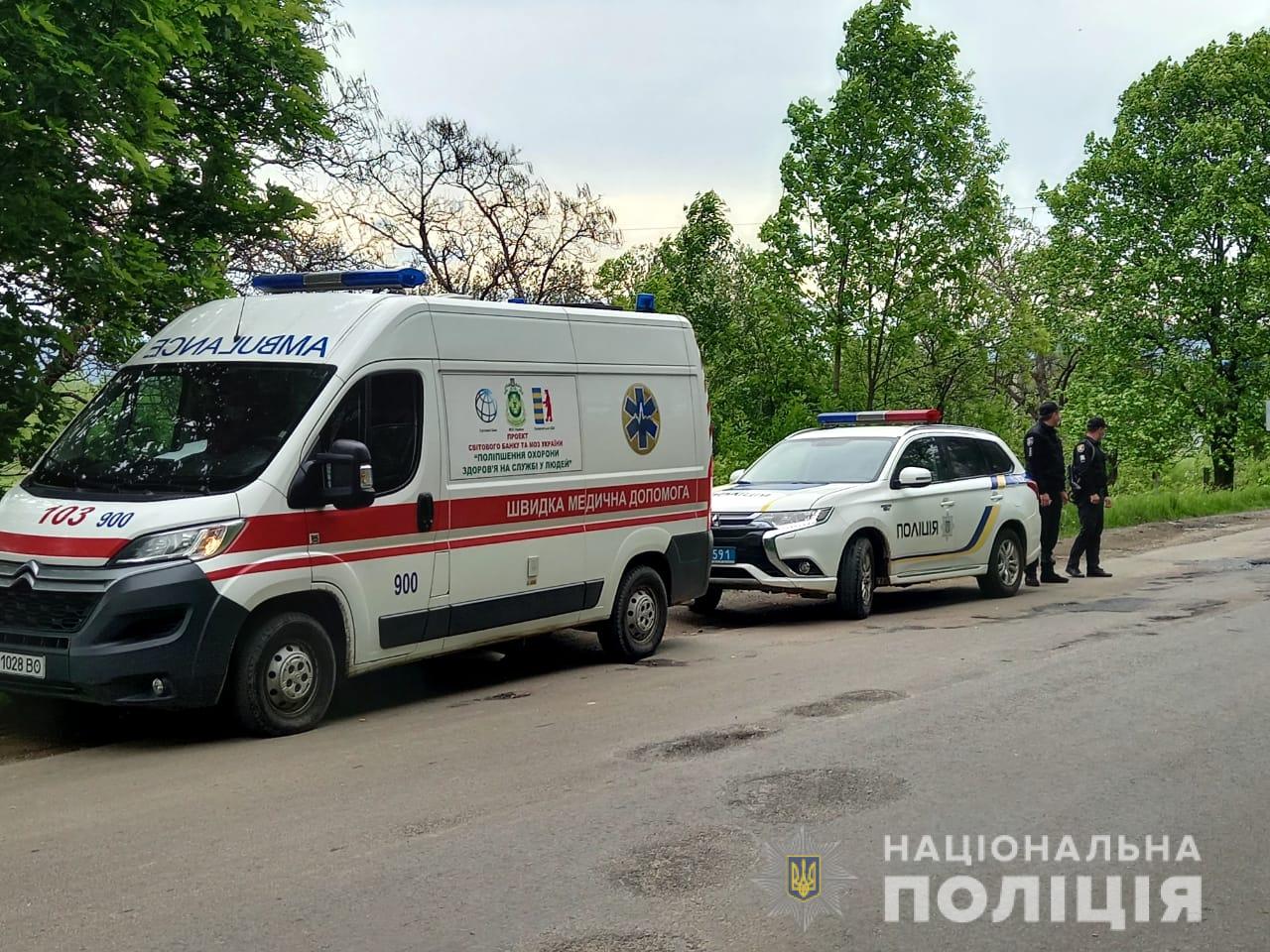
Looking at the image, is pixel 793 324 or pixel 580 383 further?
pixel 793 324

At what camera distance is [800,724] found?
788 centimetres

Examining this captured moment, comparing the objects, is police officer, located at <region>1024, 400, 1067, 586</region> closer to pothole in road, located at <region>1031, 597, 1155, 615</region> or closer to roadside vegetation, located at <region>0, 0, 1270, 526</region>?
pothole in road, located at <region>1031, 597, 1155, 615</region>

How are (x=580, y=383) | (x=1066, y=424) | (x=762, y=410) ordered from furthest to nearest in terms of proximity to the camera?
(x=1066, y=424) → (x=762, y=410) → (x=580, y=383)

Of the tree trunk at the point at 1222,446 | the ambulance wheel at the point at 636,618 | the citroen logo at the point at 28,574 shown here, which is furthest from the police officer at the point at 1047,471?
the tree trunk at the point at 1222,446

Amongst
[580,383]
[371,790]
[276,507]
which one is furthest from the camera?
[580,383]

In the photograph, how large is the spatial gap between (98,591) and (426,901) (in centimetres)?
335

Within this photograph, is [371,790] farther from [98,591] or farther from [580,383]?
[580,383]

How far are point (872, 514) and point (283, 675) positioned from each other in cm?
682

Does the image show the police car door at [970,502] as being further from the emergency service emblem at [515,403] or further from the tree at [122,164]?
the tree at [122,164]

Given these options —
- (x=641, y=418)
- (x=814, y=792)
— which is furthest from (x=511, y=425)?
(x=814, y=792)

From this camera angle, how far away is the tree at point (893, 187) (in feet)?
74.3

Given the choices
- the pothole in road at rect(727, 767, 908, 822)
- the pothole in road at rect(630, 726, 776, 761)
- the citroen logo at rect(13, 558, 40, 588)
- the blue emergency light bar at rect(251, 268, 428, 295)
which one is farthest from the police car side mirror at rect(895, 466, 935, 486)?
the citroen logo at rect(13, 558, 40, 588)

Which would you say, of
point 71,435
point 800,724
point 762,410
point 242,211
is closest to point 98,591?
point 71,435

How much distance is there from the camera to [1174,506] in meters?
27.8
